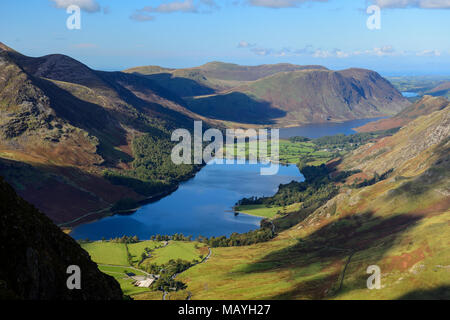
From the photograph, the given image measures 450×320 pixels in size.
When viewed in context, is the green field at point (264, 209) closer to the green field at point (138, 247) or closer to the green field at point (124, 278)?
the green field at point (138, 247)

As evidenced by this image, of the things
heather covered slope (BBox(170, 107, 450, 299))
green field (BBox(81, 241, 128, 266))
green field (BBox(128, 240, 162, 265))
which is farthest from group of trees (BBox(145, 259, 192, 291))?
green field (BBox(81, 241, 128, 266))

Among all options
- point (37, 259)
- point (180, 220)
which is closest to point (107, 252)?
point (180, 220)

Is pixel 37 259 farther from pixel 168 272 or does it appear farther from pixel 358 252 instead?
pixel 358 252

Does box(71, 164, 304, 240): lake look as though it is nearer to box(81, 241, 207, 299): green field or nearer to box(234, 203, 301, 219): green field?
box(234, 203, 301, 219): green field

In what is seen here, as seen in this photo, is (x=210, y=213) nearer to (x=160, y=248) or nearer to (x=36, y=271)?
(x=160, y=248)

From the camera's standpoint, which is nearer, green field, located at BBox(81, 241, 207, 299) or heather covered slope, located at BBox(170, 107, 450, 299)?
heather covered slope, located at BBox(170, 107, 450, 299)

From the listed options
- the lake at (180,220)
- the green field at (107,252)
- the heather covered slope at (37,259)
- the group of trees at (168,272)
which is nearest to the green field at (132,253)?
the green field at (107,252)
